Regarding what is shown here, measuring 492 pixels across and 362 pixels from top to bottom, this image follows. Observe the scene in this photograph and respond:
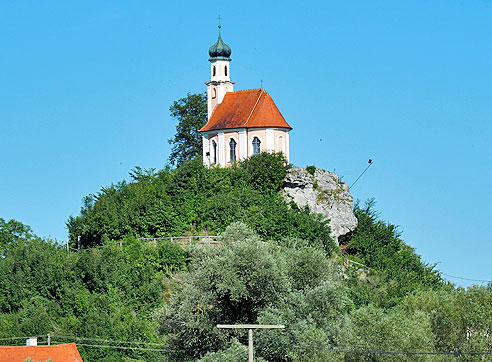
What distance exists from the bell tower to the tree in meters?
10.2

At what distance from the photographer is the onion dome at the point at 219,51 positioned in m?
70.2

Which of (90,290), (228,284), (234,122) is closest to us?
(228,284)

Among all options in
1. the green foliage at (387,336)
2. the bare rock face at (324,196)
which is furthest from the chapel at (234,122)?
the green foliage at (387,336)

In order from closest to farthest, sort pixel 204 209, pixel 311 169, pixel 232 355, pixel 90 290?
pixel 232 355 → pixel 90 290 → pixel 204 209 → pixel 311 169

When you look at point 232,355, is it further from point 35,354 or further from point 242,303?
point 35,354

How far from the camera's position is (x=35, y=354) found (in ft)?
163

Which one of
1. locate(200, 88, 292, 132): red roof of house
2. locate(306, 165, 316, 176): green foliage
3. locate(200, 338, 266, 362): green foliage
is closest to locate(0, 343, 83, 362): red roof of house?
locate(200, 338, 266, 362): green foliage

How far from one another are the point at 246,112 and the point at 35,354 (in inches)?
926

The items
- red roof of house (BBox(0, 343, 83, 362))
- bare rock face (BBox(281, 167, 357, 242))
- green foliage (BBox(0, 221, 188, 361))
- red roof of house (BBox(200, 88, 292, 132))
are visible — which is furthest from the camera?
red roof of house (BBox(200, 88, 292, 132))

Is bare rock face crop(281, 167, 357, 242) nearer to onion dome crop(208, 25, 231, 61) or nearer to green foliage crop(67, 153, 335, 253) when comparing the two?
green foliage crop(67, 153, 335, 253)

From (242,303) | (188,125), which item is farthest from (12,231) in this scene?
(242,303)

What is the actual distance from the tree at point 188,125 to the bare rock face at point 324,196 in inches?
617

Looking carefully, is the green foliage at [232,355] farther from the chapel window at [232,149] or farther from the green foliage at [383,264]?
the chapel window at [232,149]

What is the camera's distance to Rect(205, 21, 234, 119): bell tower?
7000cm
